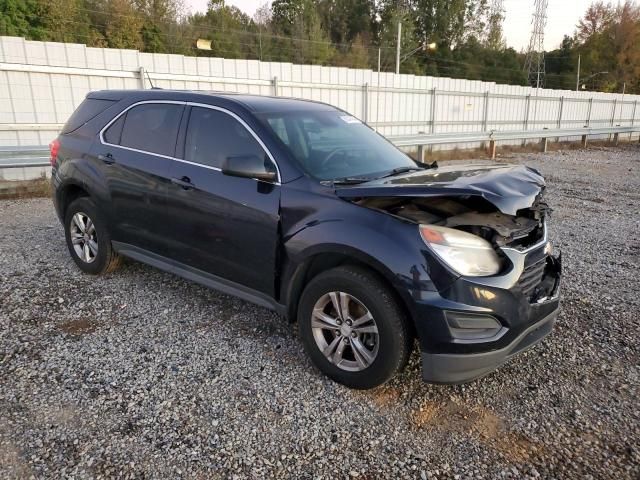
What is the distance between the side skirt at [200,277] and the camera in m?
3.48

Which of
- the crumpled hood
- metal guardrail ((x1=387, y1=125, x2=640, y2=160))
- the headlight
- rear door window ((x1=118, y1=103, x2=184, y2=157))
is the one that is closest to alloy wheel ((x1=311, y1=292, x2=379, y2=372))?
the headlight

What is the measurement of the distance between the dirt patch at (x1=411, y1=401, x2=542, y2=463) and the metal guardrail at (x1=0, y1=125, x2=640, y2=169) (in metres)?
7.81

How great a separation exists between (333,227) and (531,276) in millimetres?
1241

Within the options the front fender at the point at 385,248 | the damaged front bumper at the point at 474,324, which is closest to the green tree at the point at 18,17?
the front fender at the point at 385,248

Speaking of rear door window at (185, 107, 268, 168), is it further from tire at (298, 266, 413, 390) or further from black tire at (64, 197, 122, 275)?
black tire at (64, 197, 122, 275)

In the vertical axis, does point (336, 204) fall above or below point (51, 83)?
below

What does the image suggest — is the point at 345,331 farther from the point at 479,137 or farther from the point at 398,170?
the point at 479,137

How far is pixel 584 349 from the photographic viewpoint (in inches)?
143

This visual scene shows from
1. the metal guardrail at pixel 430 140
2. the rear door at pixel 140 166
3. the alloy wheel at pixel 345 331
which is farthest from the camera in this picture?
the metal guardrail at pixel 430 140

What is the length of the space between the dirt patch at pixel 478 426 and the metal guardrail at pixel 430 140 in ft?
25.6

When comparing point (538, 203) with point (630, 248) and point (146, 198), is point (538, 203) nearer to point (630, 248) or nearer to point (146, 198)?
point (146, 198)

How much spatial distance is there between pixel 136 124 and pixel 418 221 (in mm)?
2869


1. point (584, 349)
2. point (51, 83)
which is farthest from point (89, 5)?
point (584, 349)

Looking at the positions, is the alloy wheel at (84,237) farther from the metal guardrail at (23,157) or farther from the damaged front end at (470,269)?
the metal guardrail at (23,157)
